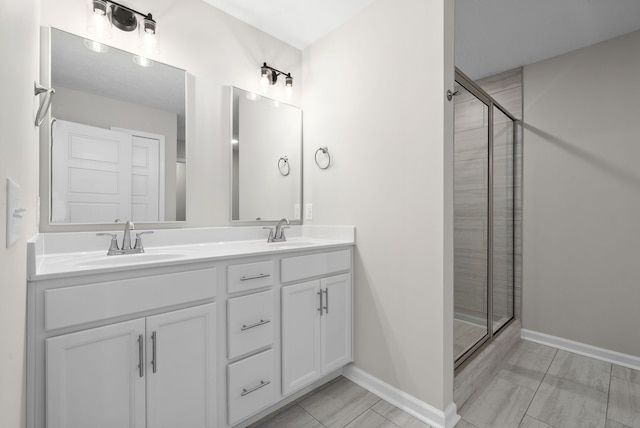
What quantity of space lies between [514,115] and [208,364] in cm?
300

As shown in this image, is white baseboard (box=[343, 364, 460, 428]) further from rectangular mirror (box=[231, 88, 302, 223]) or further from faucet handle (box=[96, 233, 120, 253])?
faucet handle (box=[96, 233, 120, 253])

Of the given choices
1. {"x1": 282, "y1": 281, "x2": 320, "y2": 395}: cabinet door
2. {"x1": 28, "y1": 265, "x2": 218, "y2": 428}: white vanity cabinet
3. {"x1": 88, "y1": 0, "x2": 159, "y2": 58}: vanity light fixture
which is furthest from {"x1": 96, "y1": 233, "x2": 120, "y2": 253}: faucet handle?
{"x1": 88, "y1": 0, "x2": 159, "y2": 58}: vanity light fixture

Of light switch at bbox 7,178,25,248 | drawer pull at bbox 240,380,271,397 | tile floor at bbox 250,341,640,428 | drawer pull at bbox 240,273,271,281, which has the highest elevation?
light switch at bbox 7,178,25,248

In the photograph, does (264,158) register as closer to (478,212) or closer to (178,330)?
(178,330)

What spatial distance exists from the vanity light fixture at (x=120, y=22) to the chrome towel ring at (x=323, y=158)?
115 centimetres

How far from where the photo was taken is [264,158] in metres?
2.18

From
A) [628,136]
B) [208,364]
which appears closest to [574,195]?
[628,136]

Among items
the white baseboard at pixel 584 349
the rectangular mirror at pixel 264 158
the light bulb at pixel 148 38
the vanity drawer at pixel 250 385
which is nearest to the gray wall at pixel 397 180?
the rectangular mirror at pixel 264 158

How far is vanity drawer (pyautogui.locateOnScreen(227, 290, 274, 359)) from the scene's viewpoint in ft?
4.50

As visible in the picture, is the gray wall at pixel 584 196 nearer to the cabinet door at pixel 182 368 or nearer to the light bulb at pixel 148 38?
the cabinet door at pixel 182 368

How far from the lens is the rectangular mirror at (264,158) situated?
2023 millimetres

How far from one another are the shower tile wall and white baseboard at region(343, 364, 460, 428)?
0.58 m

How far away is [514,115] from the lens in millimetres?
2643

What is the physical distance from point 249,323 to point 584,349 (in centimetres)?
258
